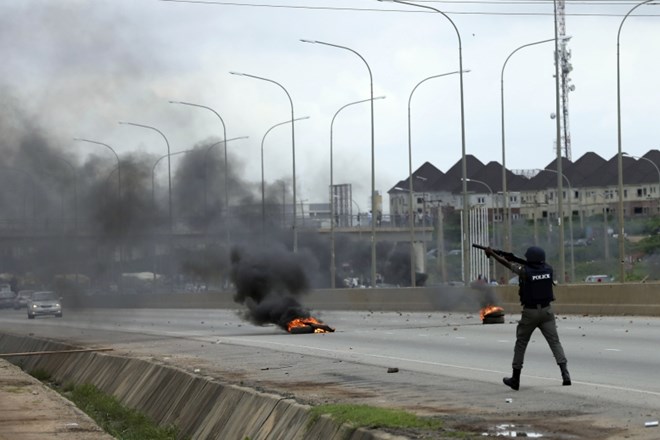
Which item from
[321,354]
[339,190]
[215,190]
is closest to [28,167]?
[321,354]

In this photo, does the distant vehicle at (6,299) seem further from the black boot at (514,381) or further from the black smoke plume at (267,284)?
the black boot at (514,381)

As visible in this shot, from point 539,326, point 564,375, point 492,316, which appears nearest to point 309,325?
point 492,316

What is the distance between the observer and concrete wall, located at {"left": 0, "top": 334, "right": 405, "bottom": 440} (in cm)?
1217

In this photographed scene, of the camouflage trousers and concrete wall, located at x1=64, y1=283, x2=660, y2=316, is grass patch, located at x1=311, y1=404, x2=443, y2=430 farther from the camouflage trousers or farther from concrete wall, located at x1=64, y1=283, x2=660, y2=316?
concrete wall, located at x1=64, y1=283, x2=660, y2=316

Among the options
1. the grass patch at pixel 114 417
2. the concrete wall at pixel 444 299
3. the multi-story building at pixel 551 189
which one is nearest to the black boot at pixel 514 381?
the grass patch at pixel 114 417

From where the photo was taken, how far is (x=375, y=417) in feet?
37.2

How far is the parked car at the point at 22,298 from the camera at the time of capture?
183 ft

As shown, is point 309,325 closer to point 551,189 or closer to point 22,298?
point 22,298

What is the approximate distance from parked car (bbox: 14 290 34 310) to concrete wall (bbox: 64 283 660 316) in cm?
412

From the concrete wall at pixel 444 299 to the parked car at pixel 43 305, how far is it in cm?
169

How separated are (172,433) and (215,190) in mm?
39879

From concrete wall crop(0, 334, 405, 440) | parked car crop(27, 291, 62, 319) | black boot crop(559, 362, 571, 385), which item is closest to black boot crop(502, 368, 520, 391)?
black boot crop(559, 362, 571, 385)

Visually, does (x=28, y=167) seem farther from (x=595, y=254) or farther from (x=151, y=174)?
(x=595, y=254)

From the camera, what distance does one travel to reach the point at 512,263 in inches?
606
